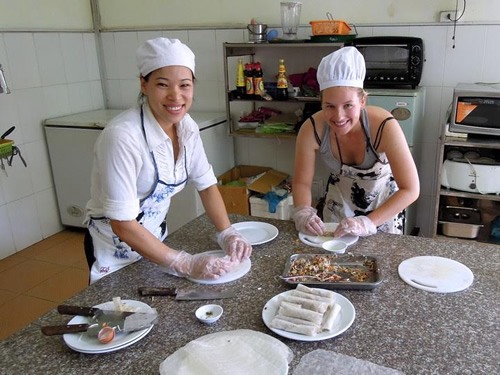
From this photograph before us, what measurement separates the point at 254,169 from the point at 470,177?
1586 millimetres

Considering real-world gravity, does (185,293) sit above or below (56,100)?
below

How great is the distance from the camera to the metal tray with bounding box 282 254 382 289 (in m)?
1.21

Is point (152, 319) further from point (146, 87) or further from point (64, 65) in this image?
point (64, 65)

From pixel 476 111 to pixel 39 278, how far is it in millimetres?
2800

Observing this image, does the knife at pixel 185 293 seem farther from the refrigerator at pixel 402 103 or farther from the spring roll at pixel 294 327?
the refrigerator at pixel 402 103

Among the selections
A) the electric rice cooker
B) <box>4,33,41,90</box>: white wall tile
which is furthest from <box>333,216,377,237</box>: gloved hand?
<box>4,33,41,90</box>: white wall tile

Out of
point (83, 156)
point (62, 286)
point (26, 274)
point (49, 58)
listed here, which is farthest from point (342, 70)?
point (49, 58)

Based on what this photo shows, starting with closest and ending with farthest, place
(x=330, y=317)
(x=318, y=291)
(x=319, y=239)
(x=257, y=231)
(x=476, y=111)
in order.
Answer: (x=330, y=317) → (x=318, y=291) → (x=319, y=239) → (x=257, y=231) → (x=476, y=111)

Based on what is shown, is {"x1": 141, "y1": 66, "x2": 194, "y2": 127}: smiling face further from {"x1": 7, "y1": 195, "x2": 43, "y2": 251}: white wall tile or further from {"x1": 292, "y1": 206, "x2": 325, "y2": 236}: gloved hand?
{"x1": 7, "y1": 195, "x2": 43, "y2": 251}: white wall tile

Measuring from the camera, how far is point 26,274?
2998mm

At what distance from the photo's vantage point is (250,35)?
3033mm

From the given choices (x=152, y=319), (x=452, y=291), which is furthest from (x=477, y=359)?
(x=152, y=319)

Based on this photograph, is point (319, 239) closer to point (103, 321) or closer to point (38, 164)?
point (103, 321)

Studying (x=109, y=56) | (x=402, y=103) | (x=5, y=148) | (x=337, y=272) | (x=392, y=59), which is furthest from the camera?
(x=109, y=56)
